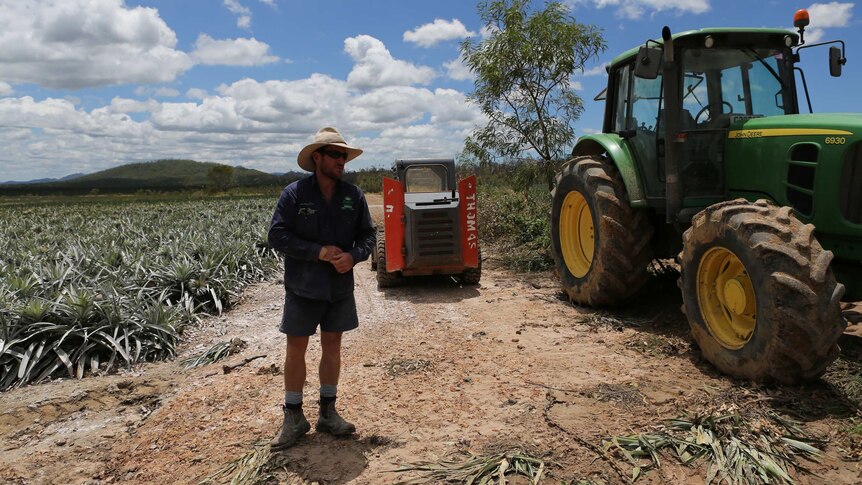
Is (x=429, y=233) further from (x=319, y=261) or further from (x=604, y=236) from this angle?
(x=319, y=261)

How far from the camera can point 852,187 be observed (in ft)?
12.6

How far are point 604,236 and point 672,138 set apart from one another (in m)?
1.15

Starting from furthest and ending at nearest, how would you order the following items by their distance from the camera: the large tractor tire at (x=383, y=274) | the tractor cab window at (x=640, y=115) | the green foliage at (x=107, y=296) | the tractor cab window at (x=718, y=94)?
1. the large tractor tire at (x=383, y=274)
2. the tractor cab window at (x=640, y=115)
3. the green foliage at (x=107, y=296)
4. the tractor cab window at (x=718, y=94)

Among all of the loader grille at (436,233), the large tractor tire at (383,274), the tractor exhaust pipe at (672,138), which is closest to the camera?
the tractor exhaust pipe at (672,138)

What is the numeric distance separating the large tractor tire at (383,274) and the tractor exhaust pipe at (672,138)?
402 cm

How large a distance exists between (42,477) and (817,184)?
5.21 m

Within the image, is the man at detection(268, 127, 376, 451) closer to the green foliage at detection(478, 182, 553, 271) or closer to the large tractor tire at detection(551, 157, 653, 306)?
the large tractor tire at detection(551, 157, 653, 306)

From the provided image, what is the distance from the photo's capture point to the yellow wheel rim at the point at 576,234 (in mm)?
6551

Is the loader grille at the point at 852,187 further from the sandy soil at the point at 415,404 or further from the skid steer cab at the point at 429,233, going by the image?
the skid steer cab at the point at 429,233

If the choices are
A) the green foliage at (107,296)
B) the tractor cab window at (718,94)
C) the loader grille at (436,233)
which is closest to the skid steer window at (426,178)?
the loader grille at (436,233)

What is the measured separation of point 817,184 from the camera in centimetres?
394

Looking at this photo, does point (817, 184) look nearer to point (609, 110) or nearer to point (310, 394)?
point (609, 110)

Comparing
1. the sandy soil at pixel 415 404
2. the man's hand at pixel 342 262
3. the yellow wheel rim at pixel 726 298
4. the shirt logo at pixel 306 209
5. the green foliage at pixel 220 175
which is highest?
the green foliage at pixel 220 175

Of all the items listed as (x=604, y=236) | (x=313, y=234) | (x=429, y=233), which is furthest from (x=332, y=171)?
(x=429, y=233)
